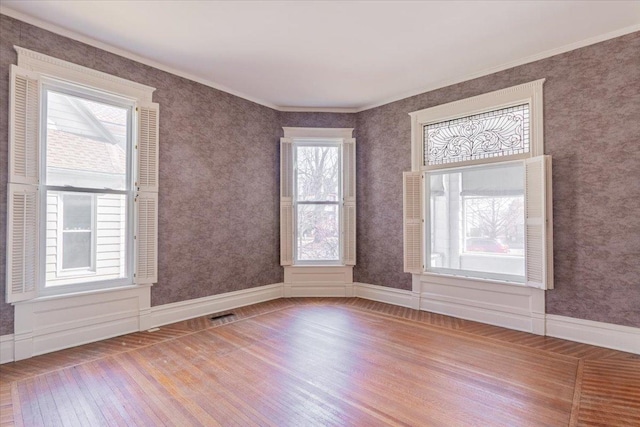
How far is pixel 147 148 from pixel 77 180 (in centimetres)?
76

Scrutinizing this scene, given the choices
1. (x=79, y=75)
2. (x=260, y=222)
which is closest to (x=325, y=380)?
(x=260, y=222)

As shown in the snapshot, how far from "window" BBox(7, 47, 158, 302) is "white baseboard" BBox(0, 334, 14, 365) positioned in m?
0.34

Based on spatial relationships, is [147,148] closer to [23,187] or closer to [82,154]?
[82,154]

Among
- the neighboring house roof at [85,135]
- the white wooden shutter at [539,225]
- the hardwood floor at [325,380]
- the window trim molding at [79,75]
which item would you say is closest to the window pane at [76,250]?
the neighboring house roof at [85,135]

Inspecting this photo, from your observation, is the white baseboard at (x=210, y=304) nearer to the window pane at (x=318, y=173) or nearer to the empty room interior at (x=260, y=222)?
the empty room interior at (x=260, y=222)

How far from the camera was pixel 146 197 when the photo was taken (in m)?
3.70

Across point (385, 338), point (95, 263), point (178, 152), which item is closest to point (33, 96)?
point (178, 152)

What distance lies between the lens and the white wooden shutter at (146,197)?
12.0ft

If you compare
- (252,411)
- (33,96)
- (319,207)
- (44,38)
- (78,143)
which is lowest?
(252,411)

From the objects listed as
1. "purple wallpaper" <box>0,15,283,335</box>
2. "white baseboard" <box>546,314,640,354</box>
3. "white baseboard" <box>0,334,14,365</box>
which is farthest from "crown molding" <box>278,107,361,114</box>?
"white baseboard" <box>0,334,14,365</box>

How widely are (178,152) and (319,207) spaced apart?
7.43 ft

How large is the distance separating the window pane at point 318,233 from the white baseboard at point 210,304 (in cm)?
73

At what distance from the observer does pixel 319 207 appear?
535cm

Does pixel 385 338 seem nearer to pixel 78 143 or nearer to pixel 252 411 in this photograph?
pixel 252 411
